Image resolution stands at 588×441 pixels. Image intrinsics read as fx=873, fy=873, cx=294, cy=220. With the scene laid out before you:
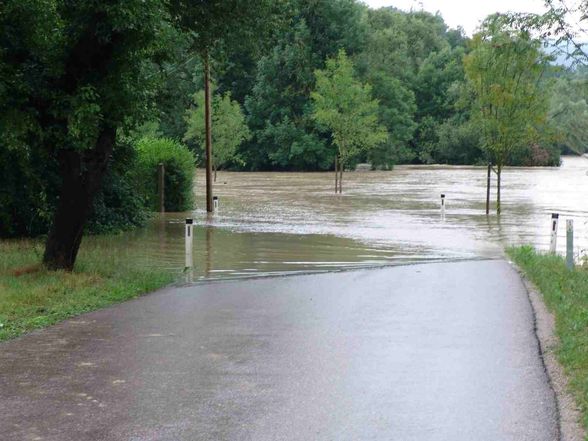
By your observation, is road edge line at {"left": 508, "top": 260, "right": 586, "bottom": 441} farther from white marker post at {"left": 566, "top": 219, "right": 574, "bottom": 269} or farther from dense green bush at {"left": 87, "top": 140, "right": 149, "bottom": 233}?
dense green bush at {"left": 87, "top": 140, "right": 149, "bottom": 233}

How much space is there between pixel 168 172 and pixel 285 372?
23920 mm

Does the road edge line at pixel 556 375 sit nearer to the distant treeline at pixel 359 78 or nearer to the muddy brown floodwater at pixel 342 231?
the muddy brown floodwater at pixel 342 231

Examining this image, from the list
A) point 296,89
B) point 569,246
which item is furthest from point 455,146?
point 569,246

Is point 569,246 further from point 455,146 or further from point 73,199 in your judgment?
point 455,146

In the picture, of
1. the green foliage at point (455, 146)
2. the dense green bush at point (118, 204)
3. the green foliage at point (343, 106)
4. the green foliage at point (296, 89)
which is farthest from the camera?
the green foliage at point (455, 146)

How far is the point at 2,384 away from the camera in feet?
23.1

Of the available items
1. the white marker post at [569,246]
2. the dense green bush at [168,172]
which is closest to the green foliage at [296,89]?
the dense green bush at [168,172]

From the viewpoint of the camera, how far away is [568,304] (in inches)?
396

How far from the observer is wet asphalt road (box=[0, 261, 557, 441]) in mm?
5934

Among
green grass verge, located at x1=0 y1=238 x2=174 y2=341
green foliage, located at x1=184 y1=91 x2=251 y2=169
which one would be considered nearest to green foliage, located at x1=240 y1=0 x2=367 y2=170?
green foliage, located at x1=184 y1=91 x2=251 y2=169

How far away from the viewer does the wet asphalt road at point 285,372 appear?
19.5ft

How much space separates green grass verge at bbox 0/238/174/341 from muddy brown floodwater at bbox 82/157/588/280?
117 cm

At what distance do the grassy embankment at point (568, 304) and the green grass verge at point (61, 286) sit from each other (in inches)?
218

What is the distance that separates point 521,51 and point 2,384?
29.6ft
